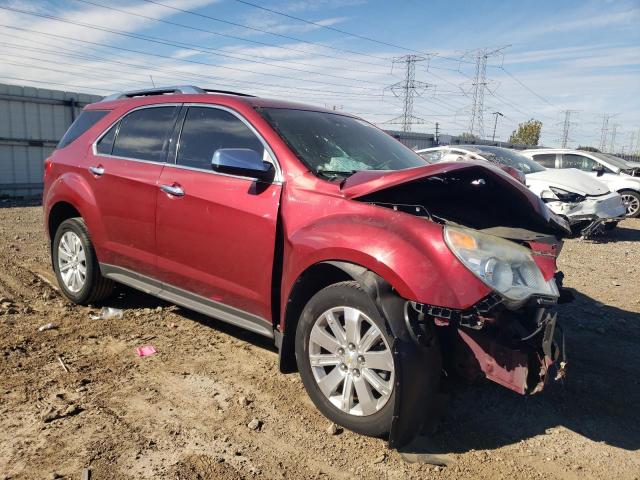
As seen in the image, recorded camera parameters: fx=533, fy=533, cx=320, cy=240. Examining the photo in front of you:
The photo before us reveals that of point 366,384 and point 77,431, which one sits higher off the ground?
point 366,384

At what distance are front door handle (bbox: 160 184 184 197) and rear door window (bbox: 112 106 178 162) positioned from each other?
0.30 meters

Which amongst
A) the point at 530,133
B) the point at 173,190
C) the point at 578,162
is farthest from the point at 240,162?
the point at 530,133

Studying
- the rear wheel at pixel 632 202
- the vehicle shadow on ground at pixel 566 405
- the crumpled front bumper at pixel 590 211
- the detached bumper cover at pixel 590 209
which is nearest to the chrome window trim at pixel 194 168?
the vehicle shadow on ground at pixel 566 405

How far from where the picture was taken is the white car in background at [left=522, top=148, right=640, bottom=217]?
42.9ft

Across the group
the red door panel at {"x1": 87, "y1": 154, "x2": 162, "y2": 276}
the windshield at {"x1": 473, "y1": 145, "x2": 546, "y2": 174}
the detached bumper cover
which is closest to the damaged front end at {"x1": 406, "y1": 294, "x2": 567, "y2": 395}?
the red door panel at {"x1": 87, "y1": 154, "x2": 162, "y2": 276}

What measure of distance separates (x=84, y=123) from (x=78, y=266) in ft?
4.44

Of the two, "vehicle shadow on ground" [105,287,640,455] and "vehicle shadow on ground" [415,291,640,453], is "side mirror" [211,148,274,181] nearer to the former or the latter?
"vehicle shadow on ground" [105,287,640,455]

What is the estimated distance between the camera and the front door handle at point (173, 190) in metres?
3.80

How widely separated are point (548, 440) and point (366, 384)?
1113 mm

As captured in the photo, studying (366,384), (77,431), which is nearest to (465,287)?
(366,384)

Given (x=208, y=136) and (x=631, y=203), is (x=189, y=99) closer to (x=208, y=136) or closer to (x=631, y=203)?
(x=208, y=136)

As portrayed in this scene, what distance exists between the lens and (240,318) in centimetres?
356

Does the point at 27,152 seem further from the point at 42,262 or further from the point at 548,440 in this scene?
the point at 548,440

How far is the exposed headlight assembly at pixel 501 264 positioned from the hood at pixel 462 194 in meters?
0.29
